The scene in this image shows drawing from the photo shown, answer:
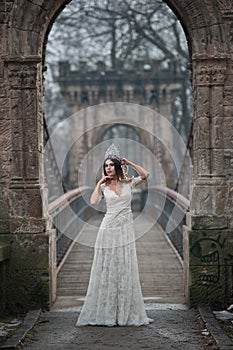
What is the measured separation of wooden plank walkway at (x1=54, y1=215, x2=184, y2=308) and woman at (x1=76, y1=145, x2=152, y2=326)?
54.9 inches

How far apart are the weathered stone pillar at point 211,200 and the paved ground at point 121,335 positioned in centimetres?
49

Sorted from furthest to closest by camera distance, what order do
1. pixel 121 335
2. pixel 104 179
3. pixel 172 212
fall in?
pixel 172 212 → pixel 104 179 → pixel 121 335

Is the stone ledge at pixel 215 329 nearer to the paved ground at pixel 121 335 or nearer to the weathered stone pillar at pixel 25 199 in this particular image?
the paved ground at pixel 121 335

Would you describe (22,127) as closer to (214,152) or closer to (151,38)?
(214,152)

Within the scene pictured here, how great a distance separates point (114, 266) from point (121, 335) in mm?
804

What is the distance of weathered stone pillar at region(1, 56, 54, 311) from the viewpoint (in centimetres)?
898

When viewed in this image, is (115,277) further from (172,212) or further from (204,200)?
(172,212)

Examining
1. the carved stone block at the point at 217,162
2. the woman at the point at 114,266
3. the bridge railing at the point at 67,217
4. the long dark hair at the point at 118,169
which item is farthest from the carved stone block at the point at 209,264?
the bridge railing at the point at 67,217

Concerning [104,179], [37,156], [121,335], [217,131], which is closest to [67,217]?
[37,156]

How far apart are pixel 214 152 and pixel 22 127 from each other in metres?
2.36

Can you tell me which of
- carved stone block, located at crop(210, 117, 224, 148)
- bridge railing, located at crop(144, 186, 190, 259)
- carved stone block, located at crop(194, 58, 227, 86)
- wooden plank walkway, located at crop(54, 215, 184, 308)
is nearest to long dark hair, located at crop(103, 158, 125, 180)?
carved stone block, located at crop(210, 117, 224, 148)

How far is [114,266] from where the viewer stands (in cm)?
805

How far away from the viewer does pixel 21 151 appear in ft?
29.7

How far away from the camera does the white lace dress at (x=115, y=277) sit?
8.00m
